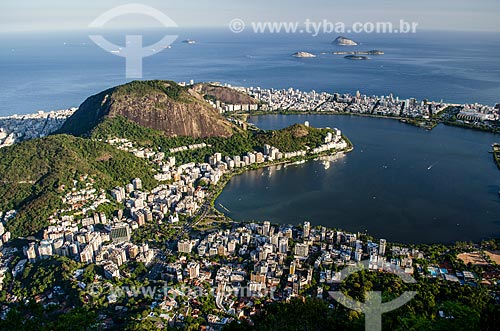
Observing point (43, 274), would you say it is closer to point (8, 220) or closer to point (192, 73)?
point (8, 220)

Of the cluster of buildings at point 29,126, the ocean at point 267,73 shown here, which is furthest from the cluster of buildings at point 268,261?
the ocean at point 267,73

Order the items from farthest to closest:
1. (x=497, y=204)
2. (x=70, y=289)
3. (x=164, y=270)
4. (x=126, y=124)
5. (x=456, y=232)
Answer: (x=126, y=124)
(x=497, y=204)
(x=456, y=232)
(x=164, y=270)
(x=70, y=289)

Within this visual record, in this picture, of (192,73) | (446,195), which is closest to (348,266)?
(446,195)

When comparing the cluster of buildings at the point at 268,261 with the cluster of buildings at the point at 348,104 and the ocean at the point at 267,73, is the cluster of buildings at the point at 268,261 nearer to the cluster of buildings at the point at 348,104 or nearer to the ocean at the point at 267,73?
the cluster of buildings at the point at 348,104

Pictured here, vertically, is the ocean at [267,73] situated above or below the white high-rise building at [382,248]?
above

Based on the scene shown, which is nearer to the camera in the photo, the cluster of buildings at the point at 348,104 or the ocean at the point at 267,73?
the cluster of buildings at the point at 348,104

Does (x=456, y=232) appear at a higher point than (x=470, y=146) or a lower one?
lower

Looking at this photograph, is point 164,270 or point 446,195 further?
point 446,195

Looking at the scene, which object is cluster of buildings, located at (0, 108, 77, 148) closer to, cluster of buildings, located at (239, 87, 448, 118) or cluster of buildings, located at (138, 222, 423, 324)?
cluster of buildings, located at (239, 87, 448, 118)
